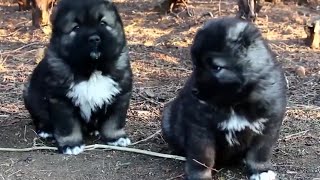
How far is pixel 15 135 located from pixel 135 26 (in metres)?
4.42

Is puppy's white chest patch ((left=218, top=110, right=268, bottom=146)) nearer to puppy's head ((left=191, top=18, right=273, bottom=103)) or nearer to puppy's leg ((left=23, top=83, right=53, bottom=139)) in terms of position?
puppy's head ((left=191, top=18, right=273, bottom=103))

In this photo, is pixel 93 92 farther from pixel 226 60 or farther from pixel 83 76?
pixel 226 60

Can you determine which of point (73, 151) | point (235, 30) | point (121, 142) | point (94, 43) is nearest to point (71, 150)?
point (73, 151)

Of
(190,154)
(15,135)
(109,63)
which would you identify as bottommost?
(15,135)

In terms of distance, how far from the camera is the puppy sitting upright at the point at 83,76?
17.7 ft

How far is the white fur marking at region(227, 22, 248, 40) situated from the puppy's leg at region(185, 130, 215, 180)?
75 centimetres

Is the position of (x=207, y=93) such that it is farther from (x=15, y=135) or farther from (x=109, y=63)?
(x=15, y=135)

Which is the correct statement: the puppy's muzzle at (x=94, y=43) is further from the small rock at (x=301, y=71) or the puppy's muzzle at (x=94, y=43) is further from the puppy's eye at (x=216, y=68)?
the small rock at (x=301, y=71)

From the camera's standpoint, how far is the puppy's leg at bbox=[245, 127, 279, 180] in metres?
4.85

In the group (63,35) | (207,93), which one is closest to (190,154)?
(207,93)

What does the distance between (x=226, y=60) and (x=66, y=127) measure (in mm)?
1862

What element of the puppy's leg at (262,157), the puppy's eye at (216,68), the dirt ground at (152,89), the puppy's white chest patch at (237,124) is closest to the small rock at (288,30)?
the dirt ground at (152,89)

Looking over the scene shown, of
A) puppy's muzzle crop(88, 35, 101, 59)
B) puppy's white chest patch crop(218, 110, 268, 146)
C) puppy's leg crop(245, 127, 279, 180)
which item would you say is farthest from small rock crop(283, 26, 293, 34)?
puppy's white chest patch crop(218, 110, 268, 146)

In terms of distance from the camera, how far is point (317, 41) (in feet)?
29.2
